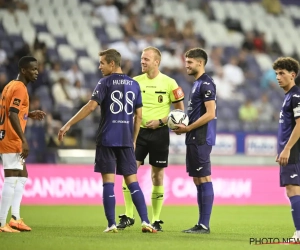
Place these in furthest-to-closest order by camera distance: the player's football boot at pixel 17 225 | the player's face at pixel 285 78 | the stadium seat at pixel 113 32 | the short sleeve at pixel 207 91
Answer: the stadium seat at pixel 113 32 → the short sleeve at pixel 207 91 → the player's football boot at pixel 17 225 → the player's face at pixel 285 78

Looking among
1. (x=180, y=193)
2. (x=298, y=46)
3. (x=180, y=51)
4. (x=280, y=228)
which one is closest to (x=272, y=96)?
(x=180, y=51)

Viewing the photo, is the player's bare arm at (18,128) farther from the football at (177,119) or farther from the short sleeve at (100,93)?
the football at (177,119)

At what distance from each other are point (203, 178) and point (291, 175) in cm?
151

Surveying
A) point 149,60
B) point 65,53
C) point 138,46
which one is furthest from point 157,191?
point 138,46

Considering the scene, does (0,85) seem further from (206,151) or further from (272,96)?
(272,96)

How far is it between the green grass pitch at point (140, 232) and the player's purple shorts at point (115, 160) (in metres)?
0.75

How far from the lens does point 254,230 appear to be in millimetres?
9734

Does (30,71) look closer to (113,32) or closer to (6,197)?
(6,197)

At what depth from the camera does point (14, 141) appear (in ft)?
29.0

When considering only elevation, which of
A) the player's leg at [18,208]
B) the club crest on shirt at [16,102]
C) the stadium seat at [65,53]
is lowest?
the player's leg at [18,208]

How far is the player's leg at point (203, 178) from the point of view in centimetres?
912

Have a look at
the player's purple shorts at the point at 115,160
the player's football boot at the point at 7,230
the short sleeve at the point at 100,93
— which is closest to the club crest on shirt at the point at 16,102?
the short sleeve at the point at 100,93

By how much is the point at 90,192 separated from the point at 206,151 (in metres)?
6.21

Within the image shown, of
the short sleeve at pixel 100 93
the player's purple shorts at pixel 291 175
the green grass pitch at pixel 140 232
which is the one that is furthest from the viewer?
the short sleeve at pixel 100 93
